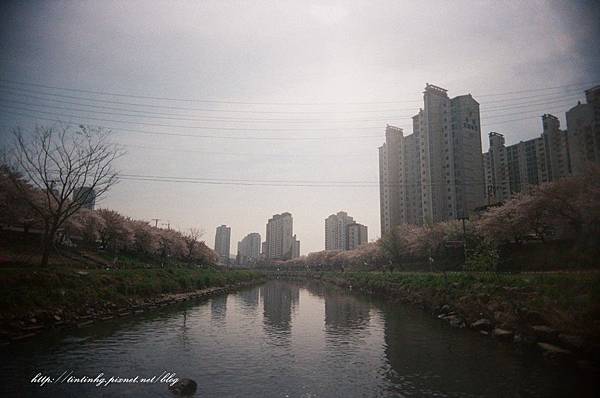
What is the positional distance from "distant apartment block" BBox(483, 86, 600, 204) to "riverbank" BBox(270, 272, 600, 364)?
11025 mm

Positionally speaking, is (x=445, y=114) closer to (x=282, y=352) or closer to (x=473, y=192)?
(x=473, y=192)

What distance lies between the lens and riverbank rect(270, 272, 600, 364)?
15.7 meters

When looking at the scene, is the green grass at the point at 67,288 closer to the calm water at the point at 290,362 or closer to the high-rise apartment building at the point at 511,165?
the calm water at the point at 290,362

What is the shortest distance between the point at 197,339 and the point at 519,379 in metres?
16.9

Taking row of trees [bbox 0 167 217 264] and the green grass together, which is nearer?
the green grass

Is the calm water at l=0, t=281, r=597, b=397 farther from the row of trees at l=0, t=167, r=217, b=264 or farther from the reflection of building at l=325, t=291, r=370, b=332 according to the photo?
the row of trees at l=0, t=167, r=217, b=264

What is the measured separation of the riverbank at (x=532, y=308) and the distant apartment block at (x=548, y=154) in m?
11.0

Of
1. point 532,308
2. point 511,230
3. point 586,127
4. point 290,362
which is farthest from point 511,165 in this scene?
point 290,362

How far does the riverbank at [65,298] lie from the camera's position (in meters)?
18.7

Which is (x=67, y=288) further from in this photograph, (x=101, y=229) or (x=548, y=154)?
(x=548, y=154)

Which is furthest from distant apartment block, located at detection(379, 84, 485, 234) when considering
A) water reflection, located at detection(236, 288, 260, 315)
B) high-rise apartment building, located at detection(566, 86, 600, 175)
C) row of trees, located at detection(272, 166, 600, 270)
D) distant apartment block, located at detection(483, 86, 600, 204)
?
high-rise apartment building, located at detection(566, 86, 600, 175)

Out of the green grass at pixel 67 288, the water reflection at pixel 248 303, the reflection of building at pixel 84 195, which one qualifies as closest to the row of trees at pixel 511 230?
the water reflection at pixel 248 303

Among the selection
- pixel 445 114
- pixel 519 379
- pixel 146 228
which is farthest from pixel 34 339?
pixel 445 114

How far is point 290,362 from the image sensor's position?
15867 millimetres
